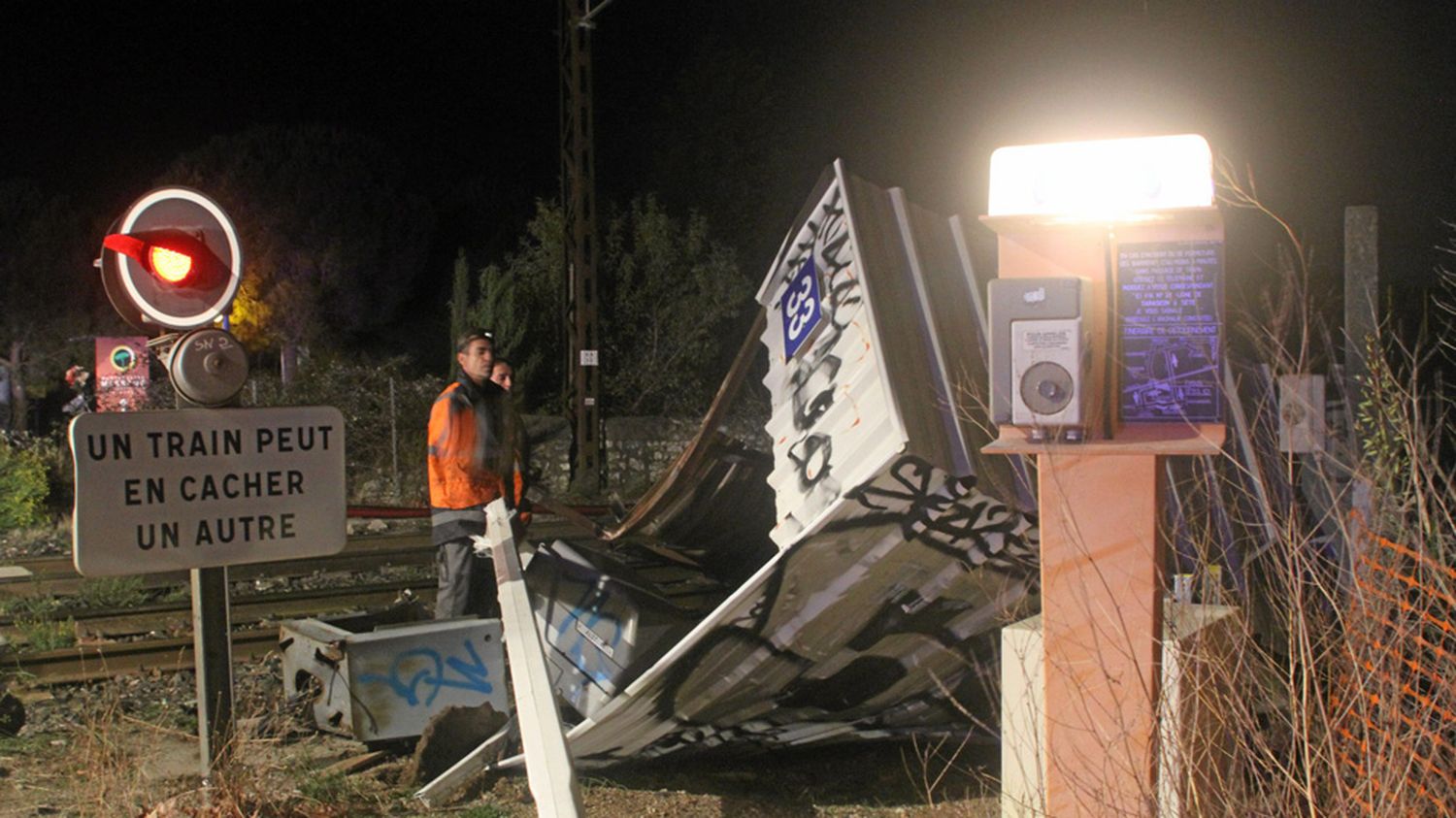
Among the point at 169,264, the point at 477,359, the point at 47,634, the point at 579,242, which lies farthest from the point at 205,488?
the point at 579,242

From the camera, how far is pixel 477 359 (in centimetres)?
706

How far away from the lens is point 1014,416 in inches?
138

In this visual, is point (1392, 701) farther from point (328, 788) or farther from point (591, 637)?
point (328, 788)

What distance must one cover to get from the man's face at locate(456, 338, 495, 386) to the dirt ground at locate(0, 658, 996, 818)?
2042 mm

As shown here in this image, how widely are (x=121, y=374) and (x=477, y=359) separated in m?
17.8

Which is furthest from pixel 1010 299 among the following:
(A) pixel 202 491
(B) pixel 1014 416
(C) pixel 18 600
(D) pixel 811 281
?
(C) pixel 18 600

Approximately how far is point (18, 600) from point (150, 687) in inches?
105

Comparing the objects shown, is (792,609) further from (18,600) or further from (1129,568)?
(18,600)

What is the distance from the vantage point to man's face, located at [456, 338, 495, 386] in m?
7.06

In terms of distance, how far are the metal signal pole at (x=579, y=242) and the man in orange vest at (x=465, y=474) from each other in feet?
33.9

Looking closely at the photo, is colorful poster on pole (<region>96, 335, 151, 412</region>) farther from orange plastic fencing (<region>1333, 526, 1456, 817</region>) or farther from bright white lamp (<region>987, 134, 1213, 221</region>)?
orange plastic fencing (<region>1333, 526, 1456, 817</region>)

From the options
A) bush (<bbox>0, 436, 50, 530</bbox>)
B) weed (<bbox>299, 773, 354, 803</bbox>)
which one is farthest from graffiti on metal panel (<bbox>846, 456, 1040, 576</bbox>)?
bush (<bbox>0, 436, 50, 530</bbox>)

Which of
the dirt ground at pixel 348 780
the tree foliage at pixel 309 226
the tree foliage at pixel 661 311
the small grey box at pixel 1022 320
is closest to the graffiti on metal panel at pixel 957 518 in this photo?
the dirt ground at pixel 348 780

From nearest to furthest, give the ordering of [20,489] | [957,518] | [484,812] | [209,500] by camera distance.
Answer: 1. [209,500]
2. [957,518]
3. [484,812]
4. [20,489]
